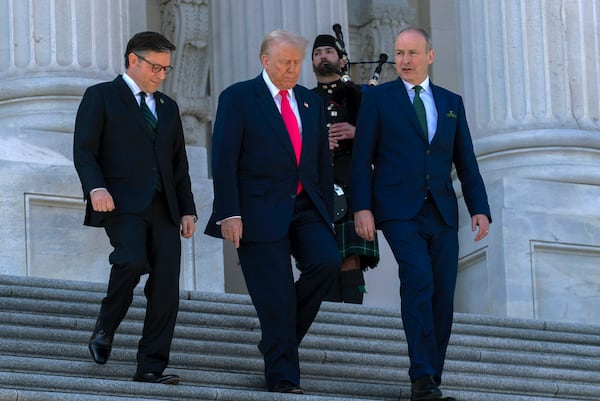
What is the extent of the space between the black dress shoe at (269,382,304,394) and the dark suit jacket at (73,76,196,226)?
106 cm

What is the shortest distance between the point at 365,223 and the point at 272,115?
2.65 feet

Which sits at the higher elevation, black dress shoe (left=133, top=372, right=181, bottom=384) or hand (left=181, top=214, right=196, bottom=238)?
hand (left=181, top=214, right=196, bottom=238)

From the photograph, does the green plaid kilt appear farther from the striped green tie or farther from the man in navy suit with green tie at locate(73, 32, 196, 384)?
the striped green tie

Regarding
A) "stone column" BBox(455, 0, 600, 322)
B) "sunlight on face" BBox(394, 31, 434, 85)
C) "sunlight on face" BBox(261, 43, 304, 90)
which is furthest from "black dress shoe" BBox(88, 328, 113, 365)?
"stone column" BBox(455, 0, 600, 322)


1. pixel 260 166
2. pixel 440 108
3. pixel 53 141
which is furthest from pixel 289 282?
pixel 53 141

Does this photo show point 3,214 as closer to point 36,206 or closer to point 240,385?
point 36,206

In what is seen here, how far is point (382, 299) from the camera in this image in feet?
54.3

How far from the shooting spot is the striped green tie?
11.6 meters

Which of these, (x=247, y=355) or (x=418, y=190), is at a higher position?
(x=418, y=190)

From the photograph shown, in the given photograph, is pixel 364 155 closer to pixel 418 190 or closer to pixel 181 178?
pixel 418 190

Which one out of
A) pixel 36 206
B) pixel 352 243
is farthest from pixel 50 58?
pixel 352 243

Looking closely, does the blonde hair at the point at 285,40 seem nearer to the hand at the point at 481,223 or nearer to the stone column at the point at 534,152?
the hand at the point at 481,223

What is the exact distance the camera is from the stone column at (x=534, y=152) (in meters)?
15.8

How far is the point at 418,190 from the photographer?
11.8 m
